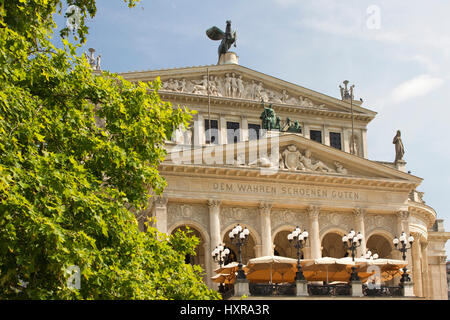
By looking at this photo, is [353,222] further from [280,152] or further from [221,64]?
[221,64]

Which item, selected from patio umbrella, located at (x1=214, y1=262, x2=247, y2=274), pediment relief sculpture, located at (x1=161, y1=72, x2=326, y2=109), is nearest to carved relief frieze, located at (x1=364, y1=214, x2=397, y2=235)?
pediment relief sculpture, located at (x1=161, y1=72, x2=326, y2=109)

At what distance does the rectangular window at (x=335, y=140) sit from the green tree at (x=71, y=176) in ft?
111

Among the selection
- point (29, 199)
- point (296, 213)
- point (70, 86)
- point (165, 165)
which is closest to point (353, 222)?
point (296, 213)

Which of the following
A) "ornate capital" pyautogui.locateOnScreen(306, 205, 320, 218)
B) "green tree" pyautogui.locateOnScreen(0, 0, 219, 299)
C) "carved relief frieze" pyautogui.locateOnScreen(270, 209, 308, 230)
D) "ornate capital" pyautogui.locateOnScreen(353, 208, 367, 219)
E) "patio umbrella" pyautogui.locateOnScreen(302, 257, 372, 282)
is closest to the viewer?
"green tree" pyautogui.locateOnScreen(0, 0, 219, 299)

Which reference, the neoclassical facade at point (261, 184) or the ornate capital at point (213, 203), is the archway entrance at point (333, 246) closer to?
the neoclassical facade at point (261, 184)

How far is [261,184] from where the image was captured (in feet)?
144

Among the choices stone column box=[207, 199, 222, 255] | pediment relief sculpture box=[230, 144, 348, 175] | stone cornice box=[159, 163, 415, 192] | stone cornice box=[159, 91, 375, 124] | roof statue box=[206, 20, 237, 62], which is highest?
roof statue box=[206, 20, 237, 62]

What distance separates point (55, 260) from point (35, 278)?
3.90ft

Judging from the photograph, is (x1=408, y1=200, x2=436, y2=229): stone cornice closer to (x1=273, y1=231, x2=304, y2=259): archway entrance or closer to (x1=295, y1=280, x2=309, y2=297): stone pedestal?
(x1=273, y1=231, x2=304, y2=259): archway entrance

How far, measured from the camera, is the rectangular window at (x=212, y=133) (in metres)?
52.2

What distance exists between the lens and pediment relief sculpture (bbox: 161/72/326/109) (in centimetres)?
5276

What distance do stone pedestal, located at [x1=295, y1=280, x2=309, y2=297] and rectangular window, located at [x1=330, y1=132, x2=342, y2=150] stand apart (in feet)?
77.1

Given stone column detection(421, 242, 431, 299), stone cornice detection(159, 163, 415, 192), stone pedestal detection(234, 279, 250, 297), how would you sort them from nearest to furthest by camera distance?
stone pedestal detection(234, 279, 250, 297) → stone cornice detection(159, 163, 415, 192) → stone column detection(421, 242, 431, 299)
